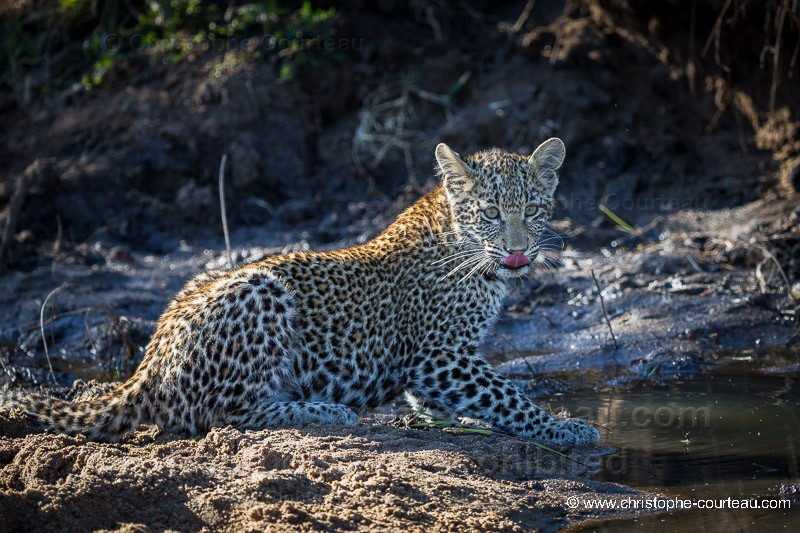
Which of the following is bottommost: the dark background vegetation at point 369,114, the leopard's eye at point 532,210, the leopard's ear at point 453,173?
the leopard's eye at point 532,210

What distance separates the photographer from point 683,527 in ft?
22.0

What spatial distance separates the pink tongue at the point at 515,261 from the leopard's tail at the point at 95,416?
10.2 ft

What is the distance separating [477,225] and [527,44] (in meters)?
7.60

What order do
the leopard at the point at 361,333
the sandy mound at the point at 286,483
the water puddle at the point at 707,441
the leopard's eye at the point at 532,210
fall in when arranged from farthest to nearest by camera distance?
the leopard's eye at the point at 532,210, the leopard at the point at 361,333, the water puddle at the point at 707,441, the sandy mound at the point at 286,483

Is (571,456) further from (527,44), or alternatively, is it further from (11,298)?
(527,44)

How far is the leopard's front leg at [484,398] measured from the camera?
28.0ft

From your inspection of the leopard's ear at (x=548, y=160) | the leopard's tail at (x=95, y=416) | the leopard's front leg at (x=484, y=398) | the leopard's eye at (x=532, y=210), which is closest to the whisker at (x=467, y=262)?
the leopard's eye at (x=532, y=210)

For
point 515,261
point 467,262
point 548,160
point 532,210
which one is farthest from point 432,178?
point 515,261

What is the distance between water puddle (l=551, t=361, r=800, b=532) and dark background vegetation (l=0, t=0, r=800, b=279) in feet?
13.0

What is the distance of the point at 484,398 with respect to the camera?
341 inches

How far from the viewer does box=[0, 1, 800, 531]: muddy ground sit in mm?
11125

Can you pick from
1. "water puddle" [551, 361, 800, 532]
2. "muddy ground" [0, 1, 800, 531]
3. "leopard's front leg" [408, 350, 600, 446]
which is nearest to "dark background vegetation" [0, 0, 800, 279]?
"muddy ground" [0, 1, 800, 531]

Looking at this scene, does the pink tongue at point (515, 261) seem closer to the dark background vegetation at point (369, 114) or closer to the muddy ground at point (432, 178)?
the muddy ground at point (432, 178)

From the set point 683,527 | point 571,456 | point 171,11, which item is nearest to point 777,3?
point 571,456
